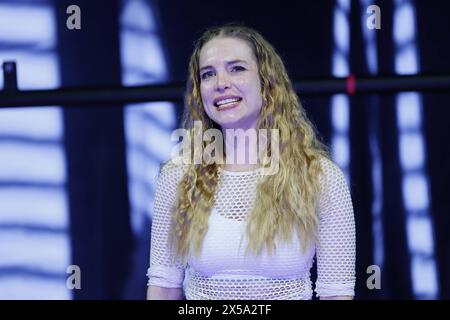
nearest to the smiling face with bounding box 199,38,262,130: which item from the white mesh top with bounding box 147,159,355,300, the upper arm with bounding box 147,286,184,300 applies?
the white mesh top with bounding box 147,159,355,300

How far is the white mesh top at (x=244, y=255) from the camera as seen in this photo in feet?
3.62

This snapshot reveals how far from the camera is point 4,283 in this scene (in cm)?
186

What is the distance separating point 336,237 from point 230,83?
319 mm

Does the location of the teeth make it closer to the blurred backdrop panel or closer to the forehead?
the forehead

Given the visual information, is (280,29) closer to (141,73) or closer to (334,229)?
(141,73)

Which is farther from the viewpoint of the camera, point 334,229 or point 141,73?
point 141,73

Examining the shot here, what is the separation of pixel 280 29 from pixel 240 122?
707mm

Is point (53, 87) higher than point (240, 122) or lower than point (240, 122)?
higher

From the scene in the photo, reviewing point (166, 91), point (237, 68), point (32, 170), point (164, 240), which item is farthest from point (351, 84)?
point (32, 170)

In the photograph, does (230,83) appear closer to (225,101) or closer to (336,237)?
(225,101)

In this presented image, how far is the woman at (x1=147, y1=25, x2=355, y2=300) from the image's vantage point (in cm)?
111
